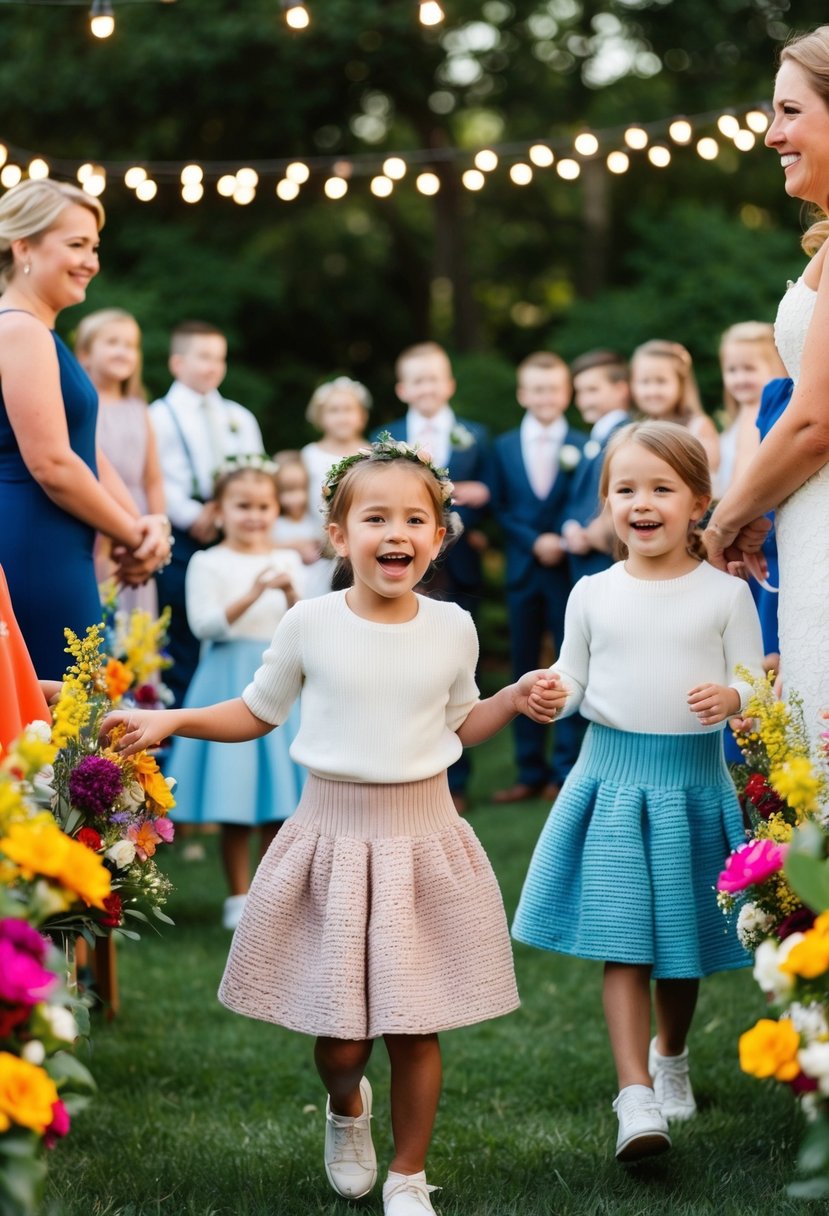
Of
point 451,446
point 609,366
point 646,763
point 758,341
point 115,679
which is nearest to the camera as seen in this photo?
point 646,763

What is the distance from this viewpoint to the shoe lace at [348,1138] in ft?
11.1

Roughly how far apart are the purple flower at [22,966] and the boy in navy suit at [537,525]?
240 inches

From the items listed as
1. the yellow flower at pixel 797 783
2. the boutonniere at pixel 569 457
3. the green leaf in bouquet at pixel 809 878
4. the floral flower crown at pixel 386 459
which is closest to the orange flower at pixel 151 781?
the floral flower crown at pixel 386 459

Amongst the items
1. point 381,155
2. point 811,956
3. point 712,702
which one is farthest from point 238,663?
point 381,155

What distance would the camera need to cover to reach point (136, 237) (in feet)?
52.5

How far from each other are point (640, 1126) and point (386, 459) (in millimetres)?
1520

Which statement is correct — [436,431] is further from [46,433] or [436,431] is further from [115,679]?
[115,679]

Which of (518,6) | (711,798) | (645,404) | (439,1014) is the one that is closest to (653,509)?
Result: (711,798)

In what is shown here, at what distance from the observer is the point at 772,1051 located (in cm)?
234

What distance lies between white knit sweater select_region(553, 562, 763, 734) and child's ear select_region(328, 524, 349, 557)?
0.64m

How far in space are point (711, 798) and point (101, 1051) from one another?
2075 millimetres

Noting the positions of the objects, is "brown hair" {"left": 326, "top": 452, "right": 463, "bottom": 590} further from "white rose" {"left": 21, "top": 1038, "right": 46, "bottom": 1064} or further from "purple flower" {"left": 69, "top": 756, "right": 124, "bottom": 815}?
"white rose" {"left": 21, "top": 1038, "right": 46, "bottom": 1064}

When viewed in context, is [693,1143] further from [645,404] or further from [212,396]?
[212,396]

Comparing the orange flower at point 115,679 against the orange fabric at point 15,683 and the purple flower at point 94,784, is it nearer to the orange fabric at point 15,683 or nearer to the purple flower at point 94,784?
the orange fabric at point 15,683
